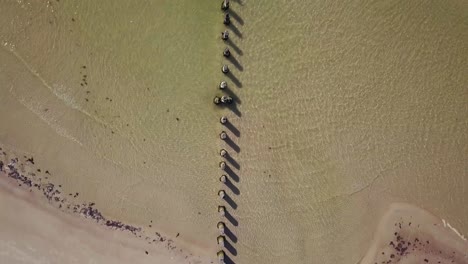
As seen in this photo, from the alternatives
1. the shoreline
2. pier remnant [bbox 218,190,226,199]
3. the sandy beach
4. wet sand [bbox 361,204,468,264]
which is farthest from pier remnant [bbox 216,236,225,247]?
wet sand [bbox 361,204,468,264]

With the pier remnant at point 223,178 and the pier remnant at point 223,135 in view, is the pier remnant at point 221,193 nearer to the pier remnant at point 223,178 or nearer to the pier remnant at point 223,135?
the pier remnant at point 223,178

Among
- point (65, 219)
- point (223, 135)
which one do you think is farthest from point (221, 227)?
point (65, 219)

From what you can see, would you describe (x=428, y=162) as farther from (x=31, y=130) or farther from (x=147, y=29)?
(x=31, y=130)

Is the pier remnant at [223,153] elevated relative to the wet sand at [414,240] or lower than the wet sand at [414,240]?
elevated

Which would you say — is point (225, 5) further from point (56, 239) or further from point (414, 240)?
point (414, 240)

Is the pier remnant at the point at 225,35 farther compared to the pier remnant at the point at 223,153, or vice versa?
the pier remnant at the point at 223,153

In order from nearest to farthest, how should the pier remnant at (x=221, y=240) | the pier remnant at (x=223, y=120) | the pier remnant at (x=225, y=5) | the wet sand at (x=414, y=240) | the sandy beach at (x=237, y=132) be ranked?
the pier remnant at (x=225, y=5) < the sandy beach at (x=237, y=132) < the pier remnant at (x=223, y=120) < the pier remnant at (x=221, y=240) < the wet sand at (x=414, y=240)

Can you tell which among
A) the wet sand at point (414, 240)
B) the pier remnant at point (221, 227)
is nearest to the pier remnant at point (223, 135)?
the pier remnant at point (221, 227)

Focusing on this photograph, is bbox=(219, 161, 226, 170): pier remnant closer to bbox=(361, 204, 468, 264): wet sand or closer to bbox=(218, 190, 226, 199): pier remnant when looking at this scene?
bbox=(218, 190, 226, 199): pier remnant
